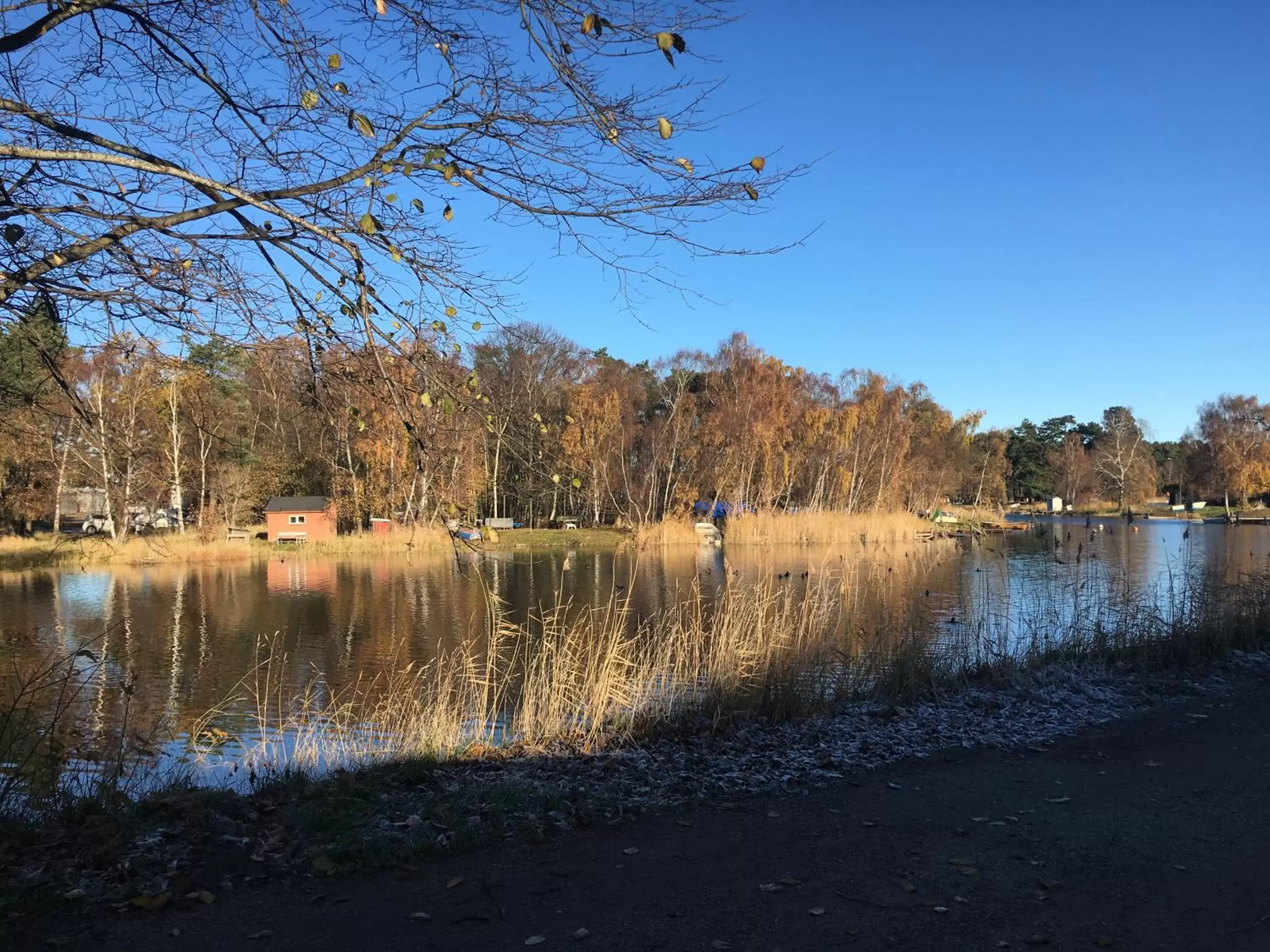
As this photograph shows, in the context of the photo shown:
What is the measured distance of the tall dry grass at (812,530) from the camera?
3875 cm

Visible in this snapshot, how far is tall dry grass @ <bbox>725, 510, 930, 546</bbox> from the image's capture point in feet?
127

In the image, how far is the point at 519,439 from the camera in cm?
432

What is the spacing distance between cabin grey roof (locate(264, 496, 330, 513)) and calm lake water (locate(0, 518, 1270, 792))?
4.43 meters

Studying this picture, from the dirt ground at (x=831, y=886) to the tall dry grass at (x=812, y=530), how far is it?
32739mm

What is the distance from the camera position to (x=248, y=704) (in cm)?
Answer: 1227

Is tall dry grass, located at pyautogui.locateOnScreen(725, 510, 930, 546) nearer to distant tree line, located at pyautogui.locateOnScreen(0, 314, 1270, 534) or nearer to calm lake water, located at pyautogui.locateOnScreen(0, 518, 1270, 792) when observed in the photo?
calm lake water, located at pyautogui.locateOnScreen(0, 518, 1270, 792)

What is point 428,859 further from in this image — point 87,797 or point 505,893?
point 87,797

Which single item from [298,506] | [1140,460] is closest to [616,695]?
[298,506]

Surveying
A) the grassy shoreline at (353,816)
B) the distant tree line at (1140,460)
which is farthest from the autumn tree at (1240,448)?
the grassy shoreline at (353,816)

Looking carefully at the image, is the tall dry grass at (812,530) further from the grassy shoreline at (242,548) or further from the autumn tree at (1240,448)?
the autumn tree at (1240,448)

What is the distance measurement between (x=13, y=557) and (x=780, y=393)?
36.4m

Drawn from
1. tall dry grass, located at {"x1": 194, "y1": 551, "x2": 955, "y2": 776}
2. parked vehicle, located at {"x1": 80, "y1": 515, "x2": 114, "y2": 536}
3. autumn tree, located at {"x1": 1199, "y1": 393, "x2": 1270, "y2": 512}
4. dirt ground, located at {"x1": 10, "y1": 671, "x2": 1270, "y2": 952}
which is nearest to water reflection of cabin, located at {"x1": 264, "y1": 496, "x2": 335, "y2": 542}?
tall dry grass, located at {"x1": 194, "y1": 551, "x2": 955, "y2": 776}

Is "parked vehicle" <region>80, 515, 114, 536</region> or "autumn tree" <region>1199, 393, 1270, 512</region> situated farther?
"autumn tree" <region>1199, 393, 1270, 512</region>

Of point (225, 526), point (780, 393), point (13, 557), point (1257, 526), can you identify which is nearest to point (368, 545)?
point (225, 526)
